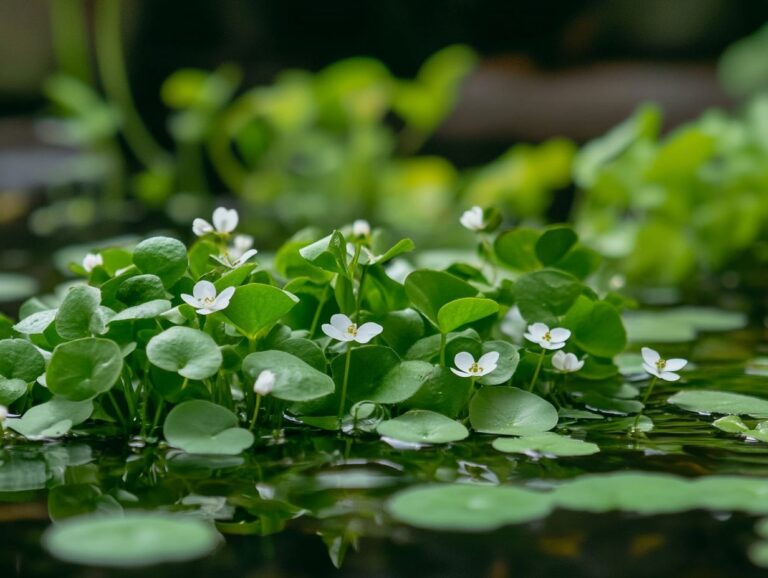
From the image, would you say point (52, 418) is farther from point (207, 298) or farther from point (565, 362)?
→ point (565, 362)

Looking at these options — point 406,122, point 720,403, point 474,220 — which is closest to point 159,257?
point 474,220

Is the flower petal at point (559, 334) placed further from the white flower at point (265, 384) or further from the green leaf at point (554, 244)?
the white flower at point (265, 384)

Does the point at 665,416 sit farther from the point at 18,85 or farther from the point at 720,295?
the point at 18,85

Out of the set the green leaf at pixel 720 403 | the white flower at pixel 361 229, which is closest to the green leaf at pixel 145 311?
the white flower at pixel 361 229

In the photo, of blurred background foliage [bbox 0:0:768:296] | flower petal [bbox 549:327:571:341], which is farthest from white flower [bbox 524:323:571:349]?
blurred background foliage [bbox 0:0:768:296]

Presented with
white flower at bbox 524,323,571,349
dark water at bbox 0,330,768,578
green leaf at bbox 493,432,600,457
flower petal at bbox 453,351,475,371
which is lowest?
dark water at bbox 0,330,768,578

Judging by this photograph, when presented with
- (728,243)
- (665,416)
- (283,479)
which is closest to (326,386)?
(283,479)

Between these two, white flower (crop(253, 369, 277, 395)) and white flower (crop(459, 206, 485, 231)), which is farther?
white flower (crop(459, 206, 485, 231))

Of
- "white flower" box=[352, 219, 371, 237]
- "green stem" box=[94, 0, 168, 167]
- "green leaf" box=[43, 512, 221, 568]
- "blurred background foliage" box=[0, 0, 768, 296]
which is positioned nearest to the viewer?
"green leaf" box=[43, 512, 221, 568]

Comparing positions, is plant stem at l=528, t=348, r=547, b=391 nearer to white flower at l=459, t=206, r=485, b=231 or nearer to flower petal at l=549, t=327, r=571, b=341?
flower petal at l=549, t=327, r=571, b=341
